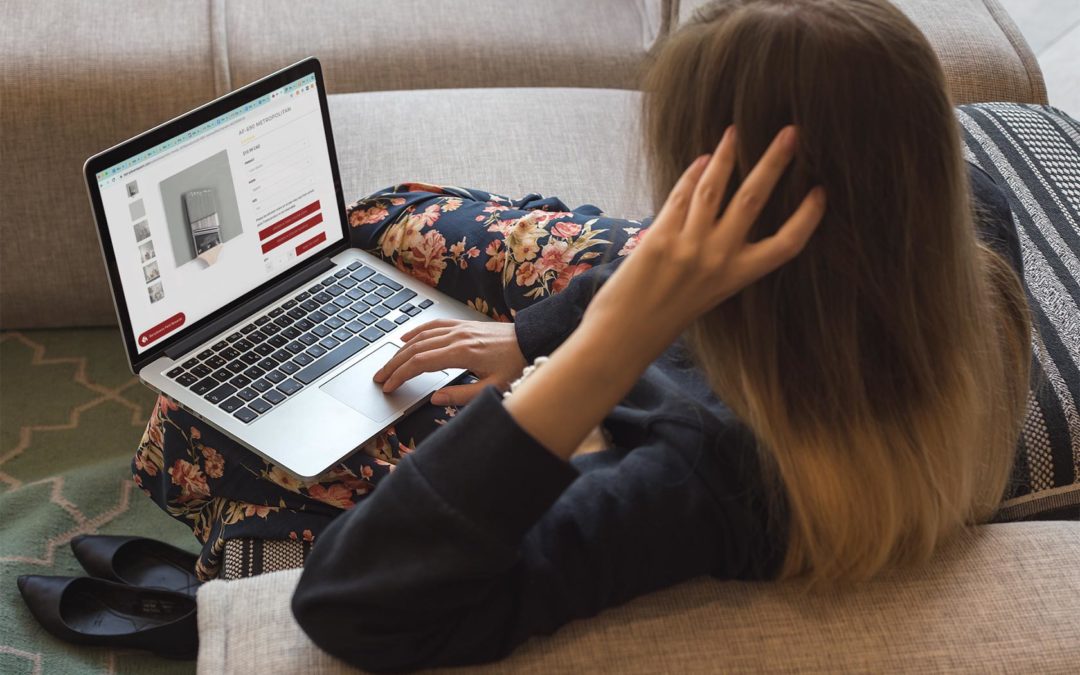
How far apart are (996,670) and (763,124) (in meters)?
0.46

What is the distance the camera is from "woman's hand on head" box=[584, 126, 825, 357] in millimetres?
689

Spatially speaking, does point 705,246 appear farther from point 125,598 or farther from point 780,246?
point 125,598

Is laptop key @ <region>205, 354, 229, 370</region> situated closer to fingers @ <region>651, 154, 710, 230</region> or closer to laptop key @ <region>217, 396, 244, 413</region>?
laptop key @ <region>217, 396, 244, 413</region>

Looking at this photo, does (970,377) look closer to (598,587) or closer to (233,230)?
(598,587)

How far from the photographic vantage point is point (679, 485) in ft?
2.60

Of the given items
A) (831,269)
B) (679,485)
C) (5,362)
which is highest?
(831,269)

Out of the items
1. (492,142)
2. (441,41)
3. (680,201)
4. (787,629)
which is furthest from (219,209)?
(441,41)

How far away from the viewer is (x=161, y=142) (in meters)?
1.08

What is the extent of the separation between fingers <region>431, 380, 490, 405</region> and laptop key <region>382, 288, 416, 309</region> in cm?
19

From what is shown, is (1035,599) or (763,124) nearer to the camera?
(763,124)

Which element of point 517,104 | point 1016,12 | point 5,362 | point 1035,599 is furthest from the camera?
point 1016,12

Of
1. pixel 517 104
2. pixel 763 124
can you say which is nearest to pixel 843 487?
pixel 763 124

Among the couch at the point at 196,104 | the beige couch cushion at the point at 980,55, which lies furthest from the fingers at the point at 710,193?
the beige couch cushion at the point at 980,55

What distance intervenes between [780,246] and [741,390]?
0.14 meters
